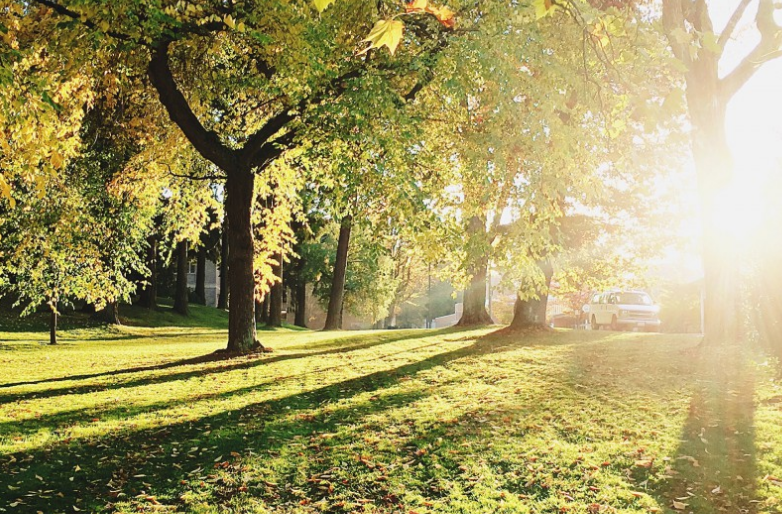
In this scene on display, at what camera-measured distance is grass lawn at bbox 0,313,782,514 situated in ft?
19.8

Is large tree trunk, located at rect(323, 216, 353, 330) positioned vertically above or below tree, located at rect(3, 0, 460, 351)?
below

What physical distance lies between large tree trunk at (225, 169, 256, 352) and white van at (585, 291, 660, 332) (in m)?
17.2

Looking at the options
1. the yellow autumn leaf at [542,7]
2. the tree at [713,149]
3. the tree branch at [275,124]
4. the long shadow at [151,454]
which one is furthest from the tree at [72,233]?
the yellow autumn leaf at [542,7]

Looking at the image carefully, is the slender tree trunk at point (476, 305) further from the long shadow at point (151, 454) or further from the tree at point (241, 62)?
the long shadow at point (151, 454)

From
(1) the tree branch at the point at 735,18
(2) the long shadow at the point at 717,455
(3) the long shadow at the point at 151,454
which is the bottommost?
(3) the long shadow at the point at 151,454

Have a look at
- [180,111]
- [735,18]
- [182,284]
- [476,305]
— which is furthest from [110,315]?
[735,18]

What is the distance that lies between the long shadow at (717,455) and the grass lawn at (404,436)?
27 millimetres

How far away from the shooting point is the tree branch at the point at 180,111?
14.1 meters

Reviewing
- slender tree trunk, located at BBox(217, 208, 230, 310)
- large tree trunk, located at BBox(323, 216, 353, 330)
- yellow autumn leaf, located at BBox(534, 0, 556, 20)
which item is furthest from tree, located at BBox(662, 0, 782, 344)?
slender tree trunk, located at BBox(217, 208, 230, 310)

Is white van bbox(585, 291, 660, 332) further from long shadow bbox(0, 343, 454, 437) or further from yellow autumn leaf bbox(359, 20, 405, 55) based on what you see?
yellow autumn leaf bbox(359, 20, 405, 55)

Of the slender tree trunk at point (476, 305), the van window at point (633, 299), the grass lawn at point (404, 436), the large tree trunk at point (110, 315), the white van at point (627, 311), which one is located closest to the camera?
the grass lawn at point (404, 436)

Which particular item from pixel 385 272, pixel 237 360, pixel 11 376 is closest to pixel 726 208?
pixel 237 360

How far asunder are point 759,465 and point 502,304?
46.0m

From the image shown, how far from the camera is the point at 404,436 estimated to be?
8.25 m
